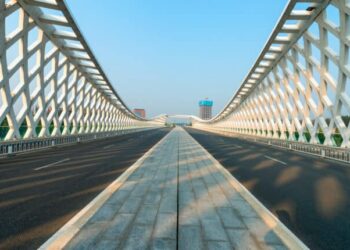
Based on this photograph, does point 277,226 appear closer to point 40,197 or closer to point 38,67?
point 40,197

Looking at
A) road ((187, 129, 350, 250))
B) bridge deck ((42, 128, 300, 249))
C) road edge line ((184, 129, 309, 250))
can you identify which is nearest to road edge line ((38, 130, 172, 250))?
bridge deck ((42, 128, 300, 249))

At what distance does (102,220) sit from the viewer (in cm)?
469

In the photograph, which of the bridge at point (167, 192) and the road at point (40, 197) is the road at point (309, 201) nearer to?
the bridge at point (167, 192)

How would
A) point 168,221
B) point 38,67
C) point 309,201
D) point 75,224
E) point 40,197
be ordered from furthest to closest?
point 38,67 < point 309,201 < point 40,197 < point 168,221 < point 75,224

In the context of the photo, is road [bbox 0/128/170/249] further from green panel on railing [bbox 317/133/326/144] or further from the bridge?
green panel on railing [bbox 317/133/326/144]

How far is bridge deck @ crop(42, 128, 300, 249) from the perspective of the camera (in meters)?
3.84

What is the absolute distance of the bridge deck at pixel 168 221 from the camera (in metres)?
3.84

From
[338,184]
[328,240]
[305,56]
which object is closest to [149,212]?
[328,240]

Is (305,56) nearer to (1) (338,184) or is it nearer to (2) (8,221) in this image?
(1) (338,184)

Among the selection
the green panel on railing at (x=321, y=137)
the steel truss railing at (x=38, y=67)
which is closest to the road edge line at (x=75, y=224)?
the steel truss railing at (x=38, y=67)

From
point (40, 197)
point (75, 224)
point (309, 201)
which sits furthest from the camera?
point (309, 201)

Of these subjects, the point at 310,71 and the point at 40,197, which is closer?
the point at 40,197

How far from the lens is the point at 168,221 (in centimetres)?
470

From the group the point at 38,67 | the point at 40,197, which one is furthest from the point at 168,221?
the point at 38,67
